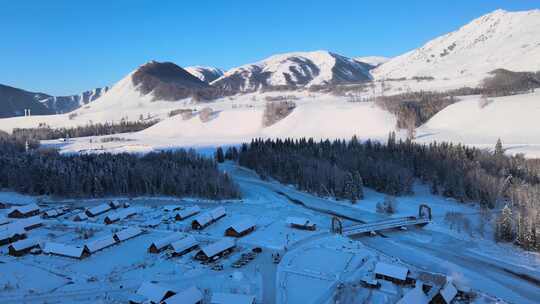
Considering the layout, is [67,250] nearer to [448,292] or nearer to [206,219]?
[206,219]

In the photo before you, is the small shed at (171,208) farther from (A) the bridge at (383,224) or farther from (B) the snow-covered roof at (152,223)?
(A) the bridge at (383,224)

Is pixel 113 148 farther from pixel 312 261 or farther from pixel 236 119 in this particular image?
pixel 312 261

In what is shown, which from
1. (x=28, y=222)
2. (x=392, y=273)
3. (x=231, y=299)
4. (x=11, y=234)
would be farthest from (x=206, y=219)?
(x=392, y=273)

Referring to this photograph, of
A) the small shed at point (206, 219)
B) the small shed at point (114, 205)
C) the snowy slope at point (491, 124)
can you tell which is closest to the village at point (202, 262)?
the small shed at point (206, 219)

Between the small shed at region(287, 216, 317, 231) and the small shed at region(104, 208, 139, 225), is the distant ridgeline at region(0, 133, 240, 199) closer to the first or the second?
the small shed at region(104, 208, 139, 225)

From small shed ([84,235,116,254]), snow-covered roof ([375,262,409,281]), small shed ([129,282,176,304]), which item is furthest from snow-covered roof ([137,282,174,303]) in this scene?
snow-covered roof ([375,262,409,281])

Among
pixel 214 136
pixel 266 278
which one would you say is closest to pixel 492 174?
pixel 266 278
